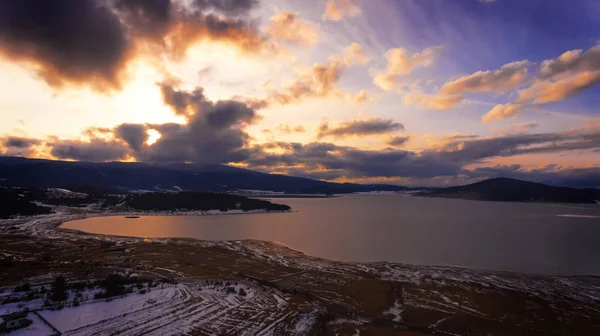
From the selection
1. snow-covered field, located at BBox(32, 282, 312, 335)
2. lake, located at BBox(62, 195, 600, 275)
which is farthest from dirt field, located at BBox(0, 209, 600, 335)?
lake, located at BBox(62, 195, 600, 275)

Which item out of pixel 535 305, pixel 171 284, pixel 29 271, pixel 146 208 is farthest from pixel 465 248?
pixel 146 208

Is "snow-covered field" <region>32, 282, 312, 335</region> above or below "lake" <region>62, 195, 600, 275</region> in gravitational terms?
above

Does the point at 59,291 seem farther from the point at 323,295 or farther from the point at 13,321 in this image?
the point at 323,295

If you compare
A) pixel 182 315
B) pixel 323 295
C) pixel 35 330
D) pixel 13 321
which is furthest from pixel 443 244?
pixel 13 321

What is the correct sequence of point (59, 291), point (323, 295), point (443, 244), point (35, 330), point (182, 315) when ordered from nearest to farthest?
point (35, 330)
point (182, 315)
point (59, 291)
point (323, 295)
point (443, 244)

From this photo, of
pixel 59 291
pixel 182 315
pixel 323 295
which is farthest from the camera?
pixel 323 295

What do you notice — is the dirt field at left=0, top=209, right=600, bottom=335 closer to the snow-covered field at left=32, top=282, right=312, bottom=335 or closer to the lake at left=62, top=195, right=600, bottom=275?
the snow-covered field at left=32, top=282, right=312, bottom=335

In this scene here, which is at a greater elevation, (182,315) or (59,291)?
(59,291)

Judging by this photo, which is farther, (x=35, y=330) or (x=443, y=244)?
(x=443, y=244)
